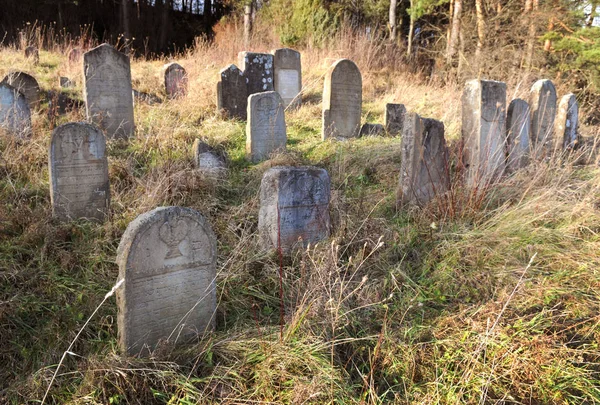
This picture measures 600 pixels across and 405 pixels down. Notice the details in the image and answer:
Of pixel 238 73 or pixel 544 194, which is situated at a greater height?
pixel 238 73

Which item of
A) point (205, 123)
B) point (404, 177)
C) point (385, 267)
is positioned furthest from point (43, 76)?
point (385, 267)

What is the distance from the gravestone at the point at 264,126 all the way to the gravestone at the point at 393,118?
2118 mm

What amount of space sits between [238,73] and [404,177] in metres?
4.79

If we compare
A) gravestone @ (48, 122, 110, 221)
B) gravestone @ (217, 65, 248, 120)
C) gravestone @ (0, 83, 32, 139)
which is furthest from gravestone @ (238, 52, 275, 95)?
gravestone @ (48, 122, 110, 221)

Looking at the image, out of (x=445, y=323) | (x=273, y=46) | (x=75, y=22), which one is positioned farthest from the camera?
(x=75, y=22)

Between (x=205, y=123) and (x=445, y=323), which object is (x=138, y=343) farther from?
(x=205, y=123)

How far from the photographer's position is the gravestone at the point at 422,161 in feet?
14.3

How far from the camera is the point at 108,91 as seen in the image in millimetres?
6508

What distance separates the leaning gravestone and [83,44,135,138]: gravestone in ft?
15.0

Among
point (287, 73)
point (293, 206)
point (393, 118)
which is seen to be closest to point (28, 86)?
point (287, 73)

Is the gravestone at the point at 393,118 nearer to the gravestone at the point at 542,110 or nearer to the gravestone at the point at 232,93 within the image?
the gravestone at the point at 542,110

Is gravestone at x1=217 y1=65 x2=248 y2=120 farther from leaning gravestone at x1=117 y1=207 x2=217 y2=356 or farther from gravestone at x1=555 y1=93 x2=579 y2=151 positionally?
leaning gravestone at x1=117 y1=207 x2=217 y2=356

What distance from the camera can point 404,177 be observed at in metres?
4.49

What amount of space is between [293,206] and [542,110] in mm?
3993
